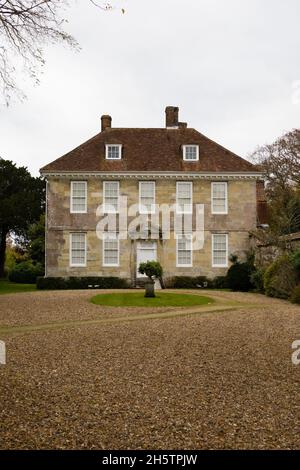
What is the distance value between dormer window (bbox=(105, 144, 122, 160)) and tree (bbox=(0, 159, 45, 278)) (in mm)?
18597

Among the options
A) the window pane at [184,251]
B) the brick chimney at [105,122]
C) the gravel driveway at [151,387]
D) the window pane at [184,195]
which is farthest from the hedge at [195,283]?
the gravel driveway at [151,387]

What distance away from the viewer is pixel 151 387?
23.0ft

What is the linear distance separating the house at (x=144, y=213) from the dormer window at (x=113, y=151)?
138 mm

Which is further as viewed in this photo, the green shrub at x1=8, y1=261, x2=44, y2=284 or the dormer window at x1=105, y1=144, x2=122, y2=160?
the green shrub at x1=8, y1=261, x2=44, y2=284

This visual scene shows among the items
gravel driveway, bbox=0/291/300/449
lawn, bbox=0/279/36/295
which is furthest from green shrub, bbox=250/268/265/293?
lawn, bbox=0/279/36/295

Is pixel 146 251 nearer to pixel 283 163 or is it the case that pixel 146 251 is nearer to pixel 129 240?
pixel 129 240

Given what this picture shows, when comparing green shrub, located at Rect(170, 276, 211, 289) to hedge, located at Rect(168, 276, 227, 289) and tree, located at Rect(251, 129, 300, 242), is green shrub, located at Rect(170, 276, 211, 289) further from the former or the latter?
tree, located at Rect(251, 129, 300, 242)

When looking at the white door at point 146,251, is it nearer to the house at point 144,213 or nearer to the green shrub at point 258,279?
the house at point 144,213

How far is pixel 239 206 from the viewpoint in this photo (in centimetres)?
2995

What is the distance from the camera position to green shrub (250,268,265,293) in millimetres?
24859

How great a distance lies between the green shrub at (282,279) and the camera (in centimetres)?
2080

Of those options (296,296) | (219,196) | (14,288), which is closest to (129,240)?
(219,196)

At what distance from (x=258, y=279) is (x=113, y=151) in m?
12.1
